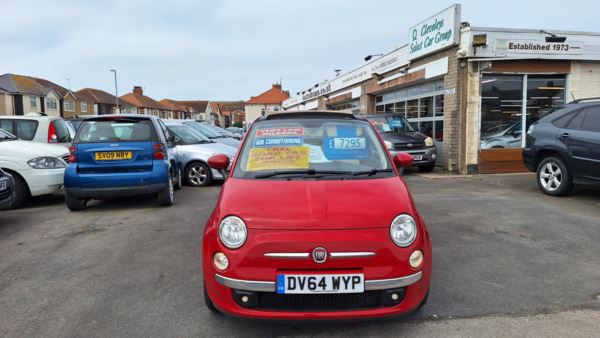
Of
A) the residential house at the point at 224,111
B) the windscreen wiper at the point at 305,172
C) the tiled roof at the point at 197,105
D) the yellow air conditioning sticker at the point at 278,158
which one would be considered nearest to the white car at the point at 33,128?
the yellow air conditioning sticker at the point at 278,158

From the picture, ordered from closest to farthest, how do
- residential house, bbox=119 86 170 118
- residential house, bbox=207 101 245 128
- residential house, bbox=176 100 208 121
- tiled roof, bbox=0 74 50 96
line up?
tiled roof, bbox=0 74 50 96
residential house, bbox=119 86 170 118
residential house, bbox=176 100 208 121
residential house, bbox=207 101 245 128

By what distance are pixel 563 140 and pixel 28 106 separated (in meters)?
54.1

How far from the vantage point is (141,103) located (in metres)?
76.1

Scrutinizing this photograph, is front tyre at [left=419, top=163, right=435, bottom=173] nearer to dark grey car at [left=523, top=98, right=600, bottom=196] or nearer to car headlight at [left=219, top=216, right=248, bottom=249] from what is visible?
dark grey car at [left=523, top=98, right=600, bottom=196]

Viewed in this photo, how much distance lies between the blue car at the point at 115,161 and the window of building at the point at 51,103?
5331cm

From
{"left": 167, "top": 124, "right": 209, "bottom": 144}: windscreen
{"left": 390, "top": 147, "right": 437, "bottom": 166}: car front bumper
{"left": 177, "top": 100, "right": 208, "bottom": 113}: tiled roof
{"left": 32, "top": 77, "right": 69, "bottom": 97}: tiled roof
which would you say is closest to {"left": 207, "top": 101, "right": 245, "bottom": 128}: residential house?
{"left": 177, "top": 100, "right": 208, "bottom": 113}: tiled roof

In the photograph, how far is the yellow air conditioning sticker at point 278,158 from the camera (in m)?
3.54

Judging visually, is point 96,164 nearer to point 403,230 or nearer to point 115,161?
point 115,161

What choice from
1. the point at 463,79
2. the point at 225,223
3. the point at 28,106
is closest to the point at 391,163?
the point at 225,223

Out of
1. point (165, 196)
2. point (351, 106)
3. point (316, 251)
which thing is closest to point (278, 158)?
point (316, 251)

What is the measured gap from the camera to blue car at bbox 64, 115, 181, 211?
6762mm

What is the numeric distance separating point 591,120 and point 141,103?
77434mm

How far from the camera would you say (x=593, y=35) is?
36.6 ft

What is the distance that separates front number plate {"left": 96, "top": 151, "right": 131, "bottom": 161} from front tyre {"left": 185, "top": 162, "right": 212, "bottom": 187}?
301 cm
